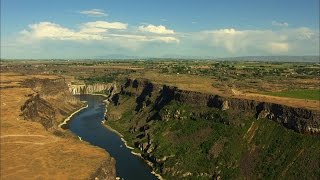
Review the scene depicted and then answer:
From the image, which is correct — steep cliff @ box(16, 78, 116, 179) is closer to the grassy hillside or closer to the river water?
the river water

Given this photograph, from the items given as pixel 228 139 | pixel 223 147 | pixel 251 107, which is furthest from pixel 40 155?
pixel 251 107

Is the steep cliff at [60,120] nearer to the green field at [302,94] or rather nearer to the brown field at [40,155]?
the brown field at [40,155]

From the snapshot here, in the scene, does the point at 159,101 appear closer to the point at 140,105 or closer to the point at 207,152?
the point at 140,105

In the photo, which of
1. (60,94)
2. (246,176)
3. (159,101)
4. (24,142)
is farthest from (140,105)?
(24,142)

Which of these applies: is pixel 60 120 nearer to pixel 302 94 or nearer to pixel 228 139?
pixel 228 139

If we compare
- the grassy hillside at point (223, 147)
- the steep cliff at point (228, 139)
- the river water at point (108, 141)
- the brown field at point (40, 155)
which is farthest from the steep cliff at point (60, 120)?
the steep cliff at point (228, 139)
